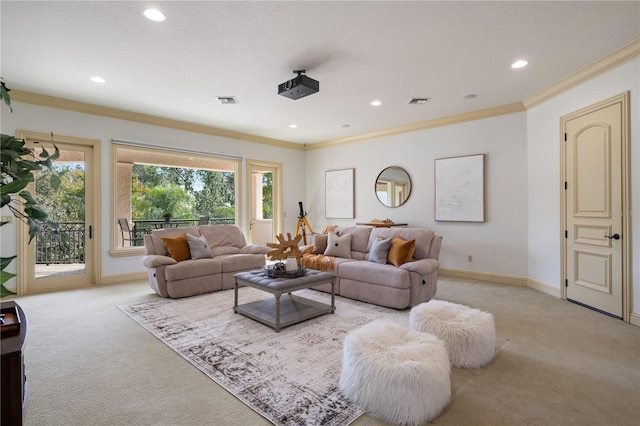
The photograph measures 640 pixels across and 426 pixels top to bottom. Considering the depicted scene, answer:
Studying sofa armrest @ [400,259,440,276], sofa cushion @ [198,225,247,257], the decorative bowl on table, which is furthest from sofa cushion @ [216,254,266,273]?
sofa armrest @ [400,259,440,276]

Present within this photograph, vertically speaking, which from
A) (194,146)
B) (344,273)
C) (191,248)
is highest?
(194,146)

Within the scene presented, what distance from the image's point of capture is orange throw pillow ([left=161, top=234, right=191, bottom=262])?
4.38 m

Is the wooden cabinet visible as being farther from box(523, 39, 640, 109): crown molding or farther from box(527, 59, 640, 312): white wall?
box(523, 39, 640, 109): crown molding

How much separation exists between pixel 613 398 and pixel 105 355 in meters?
3.58

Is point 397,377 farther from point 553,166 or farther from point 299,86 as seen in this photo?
point 553,166

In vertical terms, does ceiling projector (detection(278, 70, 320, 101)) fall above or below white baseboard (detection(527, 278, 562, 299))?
above

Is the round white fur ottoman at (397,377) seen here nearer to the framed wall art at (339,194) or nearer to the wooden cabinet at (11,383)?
the wooden cabinet at (11,383)

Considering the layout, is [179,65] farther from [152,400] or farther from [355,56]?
[152,400]

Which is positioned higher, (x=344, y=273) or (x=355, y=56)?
(x=355, y=56)

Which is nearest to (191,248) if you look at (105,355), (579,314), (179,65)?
(105,355)

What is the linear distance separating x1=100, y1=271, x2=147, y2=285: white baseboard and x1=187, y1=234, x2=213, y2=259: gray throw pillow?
4.81ft

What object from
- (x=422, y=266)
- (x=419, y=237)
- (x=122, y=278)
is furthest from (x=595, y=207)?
(x=122, y=278)

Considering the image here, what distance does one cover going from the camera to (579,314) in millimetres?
3486

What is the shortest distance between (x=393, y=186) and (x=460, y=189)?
4.17ft
